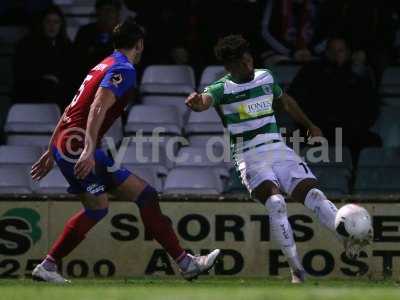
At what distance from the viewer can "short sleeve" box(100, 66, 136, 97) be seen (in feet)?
35.1

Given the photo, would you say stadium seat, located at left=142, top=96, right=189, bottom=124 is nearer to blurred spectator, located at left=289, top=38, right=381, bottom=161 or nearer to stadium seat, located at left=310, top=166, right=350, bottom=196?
blurred spectator, located at left=289, top=38, right=381, bottom=161

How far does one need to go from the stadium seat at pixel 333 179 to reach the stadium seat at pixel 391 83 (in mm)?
1731

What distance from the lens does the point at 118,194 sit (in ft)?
36.3

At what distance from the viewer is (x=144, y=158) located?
46.9ft

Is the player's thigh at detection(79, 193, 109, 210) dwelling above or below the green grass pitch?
above

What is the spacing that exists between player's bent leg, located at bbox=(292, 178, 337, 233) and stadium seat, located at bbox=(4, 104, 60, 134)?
446 cm

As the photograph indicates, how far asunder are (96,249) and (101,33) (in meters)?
3.25

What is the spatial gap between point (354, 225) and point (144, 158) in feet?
13.7

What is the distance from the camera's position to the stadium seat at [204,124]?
1489cm

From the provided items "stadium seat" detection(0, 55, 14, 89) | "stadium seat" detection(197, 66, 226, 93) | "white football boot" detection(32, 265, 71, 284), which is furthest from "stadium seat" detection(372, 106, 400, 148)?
"white football boot" detection(32, 265, 71, 284)

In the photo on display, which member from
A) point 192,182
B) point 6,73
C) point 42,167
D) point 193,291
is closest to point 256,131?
point 42,167

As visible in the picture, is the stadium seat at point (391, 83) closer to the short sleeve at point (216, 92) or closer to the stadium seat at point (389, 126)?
the stadium seat at point (389, 126)

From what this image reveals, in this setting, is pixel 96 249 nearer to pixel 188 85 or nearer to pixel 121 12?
pixel 188 85

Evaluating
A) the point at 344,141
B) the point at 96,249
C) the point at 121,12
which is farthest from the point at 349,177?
the point at 121,12
